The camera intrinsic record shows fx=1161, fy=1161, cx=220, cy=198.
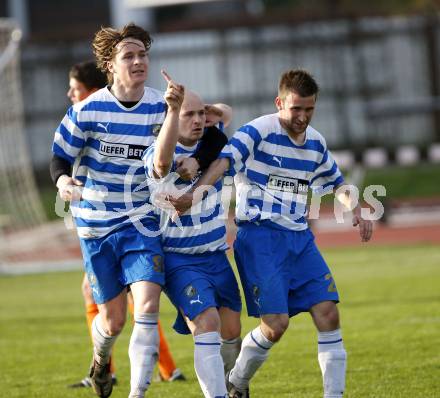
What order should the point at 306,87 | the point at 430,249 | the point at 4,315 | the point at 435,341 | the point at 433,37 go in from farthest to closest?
1. the point at 433,37
2. the point at 430,249
3. the point at 4,315
4. the point at 435,341
5. the point at 306,87

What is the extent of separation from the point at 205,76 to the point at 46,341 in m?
16.8

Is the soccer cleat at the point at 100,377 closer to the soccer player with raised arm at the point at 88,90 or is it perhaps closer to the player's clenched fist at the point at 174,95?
the soccer player with raised arm at the point at 88,90

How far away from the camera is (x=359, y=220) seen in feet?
20.8

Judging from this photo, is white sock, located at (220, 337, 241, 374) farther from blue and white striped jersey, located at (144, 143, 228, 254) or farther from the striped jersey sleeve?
the striped jersey sleeve

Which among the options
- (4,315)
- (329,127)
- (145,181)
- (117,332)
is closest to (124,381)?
(117,332)

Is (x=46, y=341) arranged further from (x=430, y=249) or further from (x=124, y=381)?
(x=430, y=249)

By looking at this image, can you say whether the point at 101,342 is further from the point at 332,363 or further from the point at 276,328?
the point at 332,363

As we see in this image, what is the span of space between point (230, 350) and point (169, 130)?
4.98 feet

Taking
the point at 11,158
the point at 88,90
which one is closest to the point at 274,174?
the point at 88,90

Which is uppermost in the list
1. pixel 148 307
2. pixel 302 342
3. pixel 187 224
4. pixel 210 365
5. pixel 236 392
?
pixel 187 224

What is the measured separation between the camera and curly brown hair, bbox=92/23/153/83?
6.20m

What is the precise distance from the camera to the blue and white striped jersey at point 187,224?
603cm

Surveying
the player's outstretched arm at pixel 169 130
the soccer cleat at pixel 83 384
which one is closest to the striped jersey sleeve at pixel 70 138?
the player's outstretched arm at pixel 169 130

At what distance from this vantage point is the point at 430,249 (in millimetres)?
15758
